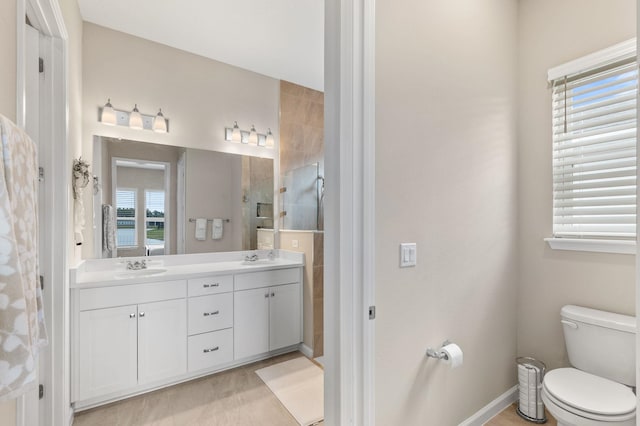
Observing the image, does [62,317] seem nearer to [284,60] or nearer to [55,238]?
[55,238]

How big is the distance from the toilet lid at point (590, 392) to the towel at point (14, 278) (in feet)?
6.64

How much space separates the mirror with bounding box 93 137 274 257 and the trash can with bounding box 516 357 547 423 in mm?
2442

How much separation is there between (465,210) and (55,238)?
2.22 metres

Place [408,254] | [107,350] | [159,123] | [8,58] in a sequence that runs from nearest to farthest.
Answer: [8,58] < [408,254] < [107,350] < [159,123]

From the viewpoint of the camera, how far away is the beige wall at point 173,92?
93.6 inches

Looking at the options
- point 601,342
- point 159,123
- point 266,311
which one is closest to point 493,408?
point 601,342

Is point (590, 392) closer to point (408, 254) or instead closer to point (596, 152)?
point (408, 254)

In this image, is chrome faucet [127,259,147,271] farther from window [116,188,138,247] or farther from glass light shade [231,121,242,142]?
glass light shade [231,121,242,142]

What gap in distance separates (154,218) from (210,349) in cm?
125

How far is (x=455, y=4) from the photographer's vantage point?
5.12ft

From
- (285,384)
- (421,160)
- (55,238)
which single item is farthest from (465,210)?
(55,238)

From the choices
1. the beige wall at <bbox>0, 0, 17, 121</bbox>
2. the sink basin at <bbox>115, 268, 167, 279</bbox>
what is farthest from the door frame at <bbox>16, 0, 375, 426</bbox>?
the sink basin at <bbox>115, 268, 167, 279</bbox>

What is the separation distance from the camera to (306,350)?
2.83 metres

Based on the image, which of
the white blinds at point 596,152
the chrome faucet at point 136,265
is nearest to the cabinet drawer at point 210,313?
the chrome faucet at point 136,265
